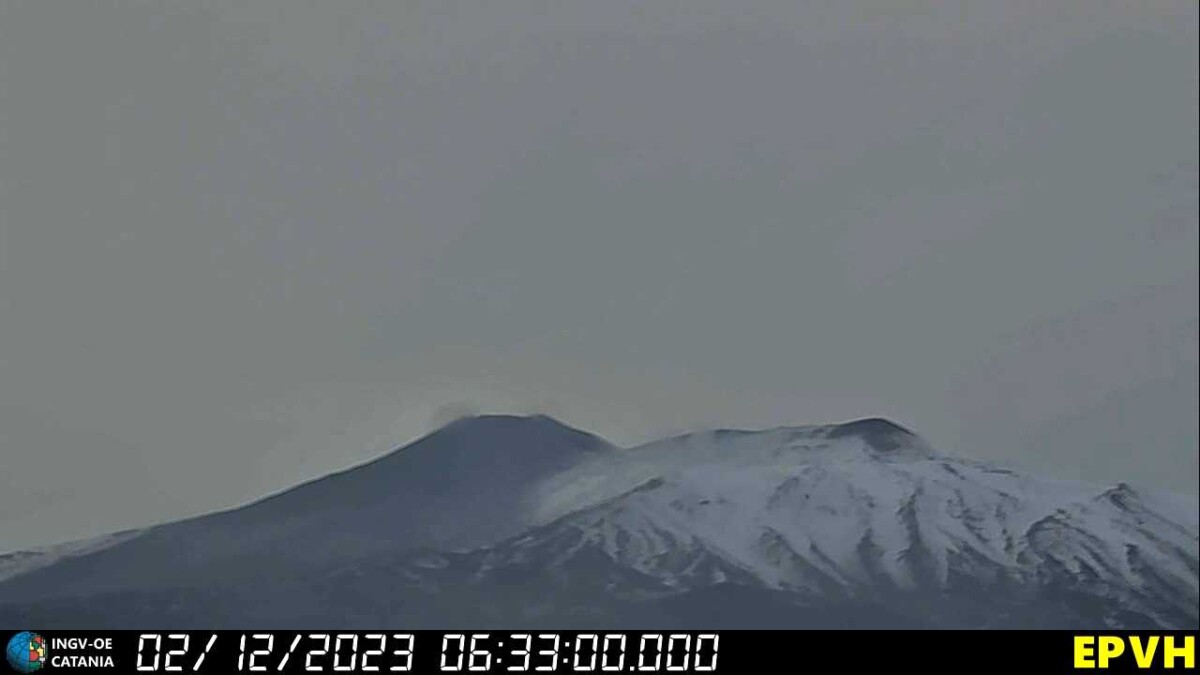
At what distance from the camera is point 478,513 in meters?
6.29

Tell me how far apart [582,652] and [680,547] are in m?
0.69

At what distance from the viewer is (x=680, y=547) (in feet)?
20.4

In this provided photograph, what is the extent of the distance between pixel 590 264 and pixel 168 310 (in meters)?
1.51

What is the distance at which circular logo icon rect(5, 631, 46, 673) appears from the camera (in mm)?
5454

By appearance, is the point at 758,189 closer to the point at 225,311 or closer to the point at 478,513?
the point at 478,513

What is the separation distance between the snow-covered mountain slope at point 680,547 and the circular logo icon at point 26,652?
18cm

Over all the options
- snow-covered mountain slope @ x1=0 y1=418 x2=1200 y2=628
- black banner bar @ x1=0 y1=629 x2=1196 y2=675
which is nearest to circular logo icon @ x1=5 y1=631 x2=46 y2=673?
black banner bar @ x1=0 y1=629 x2=1196 y2=675

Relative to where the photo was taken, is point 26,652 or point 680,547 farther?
point 680,547

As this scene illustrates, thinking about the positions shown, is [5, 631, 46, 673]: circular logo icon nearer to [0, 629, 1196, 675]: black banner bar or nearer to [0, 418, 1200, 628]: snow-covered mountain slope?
[0, 629, 1196, 675]: black banner bar

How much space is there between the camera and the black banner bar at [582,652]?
550cm

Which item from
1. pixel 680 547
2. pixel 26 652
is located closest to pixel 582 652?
pixel 680 547

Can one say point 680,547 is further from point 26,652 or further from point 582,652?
point 26,652

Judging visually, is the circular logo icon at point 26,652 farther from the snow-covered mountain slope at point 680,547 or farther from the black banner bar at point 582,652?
the snow-covered mountain slope at point 680,547

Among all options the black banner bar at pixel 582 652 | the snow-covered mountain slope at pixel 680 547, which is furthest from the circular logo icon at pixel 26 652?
the snow-covered mountain slope at pixel 680 547
